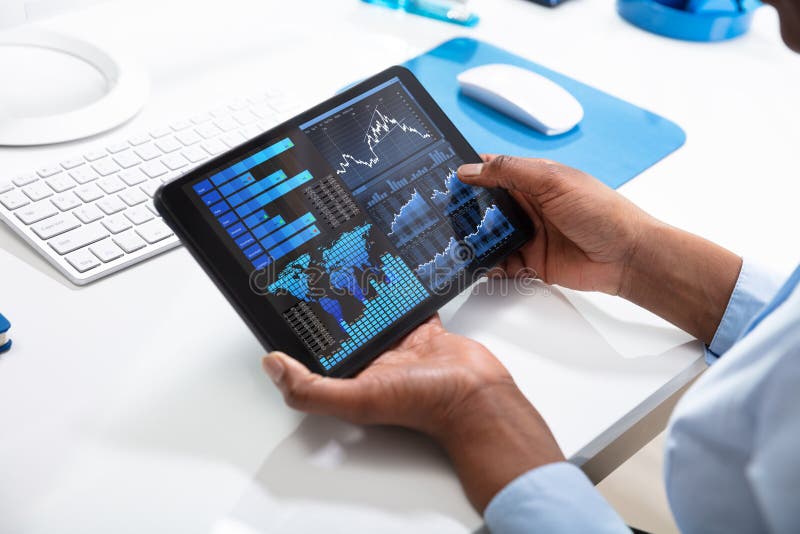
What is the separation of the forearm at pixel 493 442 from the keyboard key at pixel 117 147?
0.48 metres

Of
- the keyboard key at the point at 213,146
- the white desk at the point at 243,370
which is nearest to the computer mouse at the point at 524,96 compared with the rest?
the white desk at the point at 243,370

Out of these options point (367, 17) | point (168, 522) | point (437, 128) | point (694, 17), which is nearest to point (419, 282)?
point (437, 128)

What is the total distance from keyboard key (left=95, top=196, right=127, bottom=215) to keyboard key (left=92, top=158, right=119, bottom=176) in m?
0.05

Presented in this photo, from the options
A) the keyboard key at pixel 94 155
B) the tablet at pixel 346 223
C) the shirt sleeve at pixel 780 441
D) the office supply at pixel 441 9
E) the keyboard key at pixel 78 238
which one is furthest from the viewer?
the office supply at pixel 441 9

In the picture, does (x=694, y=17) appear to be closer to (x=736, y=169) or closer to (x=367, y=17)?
(x=736, y=169)

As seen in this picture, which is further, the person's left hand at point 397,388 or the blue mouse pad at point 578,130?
the blue mouse pad at point 578,130

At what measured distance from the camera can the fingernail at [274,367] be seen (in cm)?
55

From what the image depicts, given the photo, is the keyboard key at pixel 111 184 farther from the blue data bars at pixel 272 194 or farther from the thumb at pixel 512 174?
the thumb at pixel 512 174

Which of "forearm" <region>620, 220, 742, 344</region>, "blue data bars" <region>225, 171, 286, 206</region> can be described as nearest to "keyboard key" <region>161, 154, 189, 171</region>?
"blue data bars" <region>225, 171, 286, 206</region>

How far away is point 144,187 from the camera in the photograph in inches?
29.8

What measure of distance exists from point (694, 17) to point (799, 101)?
218 mm

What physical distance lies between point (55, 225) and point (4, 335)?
0.44 ft

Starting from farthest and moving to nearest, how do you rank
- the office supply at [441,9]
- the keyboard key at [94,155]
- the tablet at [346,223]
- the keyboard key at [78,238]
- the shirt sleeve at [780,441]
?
the office supply at [441,9] → the keyboard key at [94,155] → the keyboard key at [78,238] → the tablet at [346,223] → the shirt sleeve at [780,441]

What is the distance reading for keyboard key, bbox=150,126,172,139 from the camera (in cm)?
83
